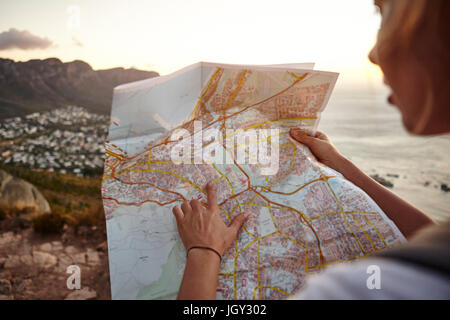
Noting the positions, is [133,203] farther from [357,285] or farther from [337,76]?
[337,76]

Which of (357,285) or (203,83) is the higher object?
(203,83)

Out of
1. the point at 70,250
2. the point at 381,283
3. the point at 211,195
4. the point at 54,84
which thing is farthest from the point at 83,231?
the point at 54,84

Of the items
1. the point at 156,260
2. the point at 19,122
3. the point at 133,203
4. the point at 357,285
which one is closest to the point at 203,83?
the point at 133,203

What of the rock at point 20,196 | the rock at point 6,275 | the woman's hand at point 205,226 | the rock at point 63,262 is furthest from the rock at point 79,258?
the woman's hand at point 205,226

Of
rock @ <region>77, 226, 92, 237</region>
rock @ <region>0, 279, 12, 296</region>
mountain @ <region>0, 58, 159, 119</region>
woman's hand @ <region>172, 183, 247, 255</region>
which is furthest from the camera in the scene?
mountain @ <region>0, 58, 159, 119</region>

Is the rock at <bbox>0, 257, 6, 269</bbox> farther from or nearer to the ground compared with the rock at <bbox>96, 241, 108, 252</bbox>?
nearer to the ground

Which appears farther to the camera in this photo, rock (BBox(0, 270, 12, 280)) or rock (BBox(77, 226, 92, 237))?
rock (BBox(77, 226, 92, 237))

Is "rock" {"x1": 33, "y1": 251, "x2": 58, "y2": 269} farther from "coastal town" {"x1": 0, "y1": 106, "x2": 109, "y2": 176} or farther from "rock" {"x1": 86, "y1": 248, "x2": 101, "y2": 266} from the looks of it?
"coastal town" {"x1": 0, "y1": 106, "x2": 109, "y2": 176}

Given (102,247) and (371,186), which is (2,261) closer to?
(102,247)

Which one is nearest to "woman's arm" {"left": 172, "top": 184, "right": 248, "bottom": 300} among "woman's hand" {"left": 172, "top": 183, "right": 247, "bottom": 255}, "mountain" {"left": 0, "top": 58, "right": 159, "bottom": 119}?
"woman's hand" {"left": 172, "top": 183, "right": 247, "bottom": 255}
